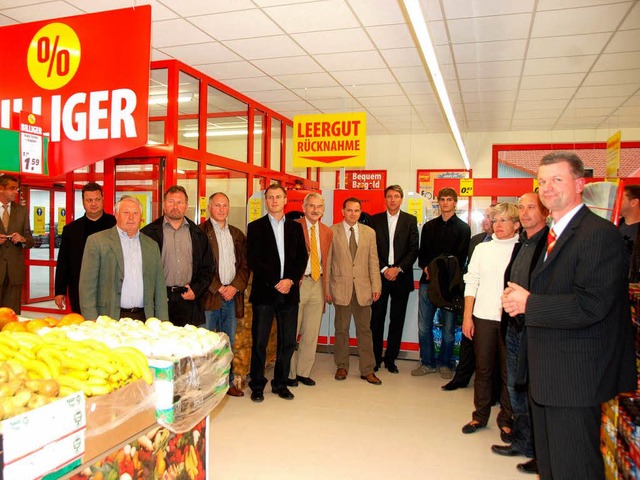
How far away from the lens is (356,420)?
3959 mm

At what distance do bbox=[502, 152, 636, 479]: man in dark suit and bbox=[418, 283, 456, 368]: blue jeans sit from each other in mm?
3018

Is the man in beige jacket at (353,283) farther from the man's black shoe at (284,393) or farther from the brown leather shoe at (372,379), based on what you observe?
the man's black shoe at (284,393)

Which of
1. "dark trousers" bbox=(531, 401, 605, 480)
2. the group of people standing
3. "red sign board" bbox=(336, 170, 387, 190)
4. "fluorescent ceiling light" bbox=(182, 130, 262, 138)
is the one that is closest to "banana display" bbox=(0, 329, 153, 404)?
the group of people standing

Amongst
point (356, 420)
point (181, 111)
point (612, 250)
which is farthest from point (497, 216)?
point (181, 111)

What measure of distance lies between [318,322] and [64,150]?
284cm

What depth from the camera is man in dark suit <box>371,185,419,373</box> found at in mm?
5324

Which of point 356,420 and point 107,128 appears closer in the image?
point 107,128

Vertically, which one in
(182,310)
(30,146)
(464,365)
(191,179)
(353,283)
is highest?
(191,179)

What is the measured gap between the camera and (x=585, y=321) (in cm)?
198

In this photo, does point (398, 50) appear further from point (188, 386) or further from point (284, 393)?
point (188, 386)

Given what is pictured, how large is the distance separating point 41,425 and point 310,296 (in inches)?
136

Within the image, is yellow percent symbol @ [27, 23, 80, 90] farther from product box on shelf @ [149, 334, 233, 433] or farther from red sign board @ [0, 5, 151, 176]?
product box on shelf @ [149, 334, 233, 433]

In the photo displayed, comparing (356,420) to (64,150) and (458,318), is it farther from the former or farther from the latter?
(64,150)

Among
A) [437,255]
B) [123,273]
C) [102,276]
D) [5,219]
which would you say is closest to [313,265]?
[437,255]
